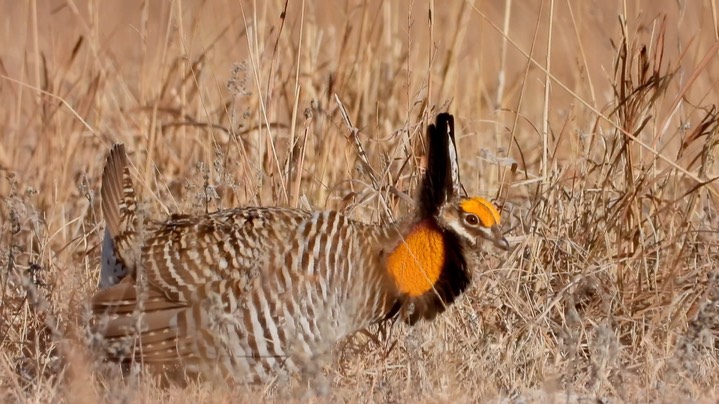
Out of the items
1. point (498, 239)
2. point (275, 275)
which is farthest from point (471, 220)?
point (275, 275)

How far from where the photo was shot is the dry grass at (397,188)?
425 centimetres

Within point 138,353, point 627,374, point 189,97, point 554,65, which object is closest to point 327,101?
point 189,97

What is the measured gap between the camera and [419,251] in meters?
4.92

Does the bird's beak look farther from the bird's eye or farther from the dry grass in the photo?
the dry grass

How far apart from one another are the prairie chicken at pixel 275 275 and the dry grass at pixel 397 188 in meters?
0.13

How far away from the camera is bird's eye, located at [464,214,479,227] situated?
483cm

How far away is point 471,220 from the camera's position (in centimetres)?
486

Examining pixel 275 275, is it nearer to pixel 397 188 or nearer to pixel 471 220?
pixel 471 220

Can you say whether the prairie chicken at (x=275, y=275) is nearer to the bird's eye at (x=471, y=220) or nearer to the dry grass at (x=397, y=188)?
the bird's eye at (x=471, y=220)

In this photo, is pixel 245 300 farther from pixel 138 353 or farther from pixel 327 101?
pixel 327 101

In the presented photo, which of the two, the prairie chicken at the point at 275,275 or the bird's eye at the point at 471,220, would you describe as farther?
the bird's eye at the point at 471,220

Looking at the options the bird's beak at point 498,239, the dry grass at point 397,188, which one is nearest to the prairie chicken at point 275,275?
the bird's beak at point 498,239

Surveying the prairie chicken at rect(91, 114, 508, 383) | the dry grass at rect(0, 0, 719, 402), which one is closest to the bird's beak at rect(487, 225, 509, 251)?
the prairie chicken at rect(91, 114, 508, 383)

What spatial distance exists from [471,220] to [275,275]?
2.71ft
